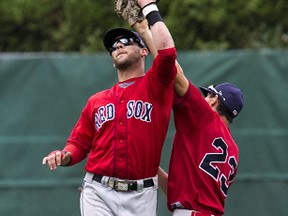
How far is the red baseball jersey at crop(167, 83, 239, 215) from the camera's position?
538cm

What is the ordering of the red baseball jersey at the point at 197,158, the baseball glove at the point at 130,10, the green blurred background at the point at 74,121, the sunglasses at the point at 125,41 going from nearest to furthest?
the baseball glove at the point at 130,10 → the red baseball jersey at the point at 197,158 → the sunglasses at the point at 125,41 → the green blurred background at the point at 74,121

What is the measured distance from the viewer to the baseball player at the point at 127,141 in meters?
5.36

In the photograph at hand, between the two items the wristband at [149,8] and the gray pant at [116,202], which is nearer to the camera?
the wristband at [149,8]

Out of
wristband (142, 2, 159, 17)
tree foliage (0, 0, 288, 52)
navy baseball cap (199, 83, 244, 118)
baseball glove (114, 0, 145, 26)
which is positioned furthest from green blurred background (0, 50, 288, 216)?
tree foliage (0, 0, 288, 52)

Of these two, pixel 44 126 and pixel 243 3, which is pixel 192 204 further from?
pixel 243 3

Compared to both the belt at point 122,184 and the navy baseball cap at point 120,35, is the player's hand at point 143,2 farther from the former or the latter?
the belt at point 122,184

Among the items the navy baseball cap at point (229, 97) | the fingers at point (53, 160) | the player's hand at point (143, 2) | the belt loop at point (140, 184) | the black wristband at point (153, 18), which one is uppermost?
the player's hand at point (143, 2)

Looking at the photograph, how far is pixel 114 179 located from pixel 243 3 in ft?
21.5

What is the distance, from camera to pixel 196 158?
5.39 m

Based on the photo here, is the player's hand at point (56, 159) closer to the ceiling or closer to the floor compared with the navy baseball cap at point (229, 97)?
closer to the floor

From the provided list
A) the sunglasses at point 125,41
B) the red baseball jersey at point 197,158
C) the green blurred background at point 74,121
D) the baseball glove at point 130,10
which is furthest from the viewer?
the green blurred background at point 74,121

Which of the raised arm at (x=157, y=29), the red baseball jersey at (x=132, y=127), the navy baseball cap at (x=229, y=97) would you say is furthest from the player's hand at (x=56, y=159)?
the navy baseball cap at (x=229, y=97)

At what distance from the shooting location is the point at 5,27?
12.1 m

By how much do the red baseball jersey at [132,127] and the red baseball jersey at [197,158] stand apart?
0.11 meters
